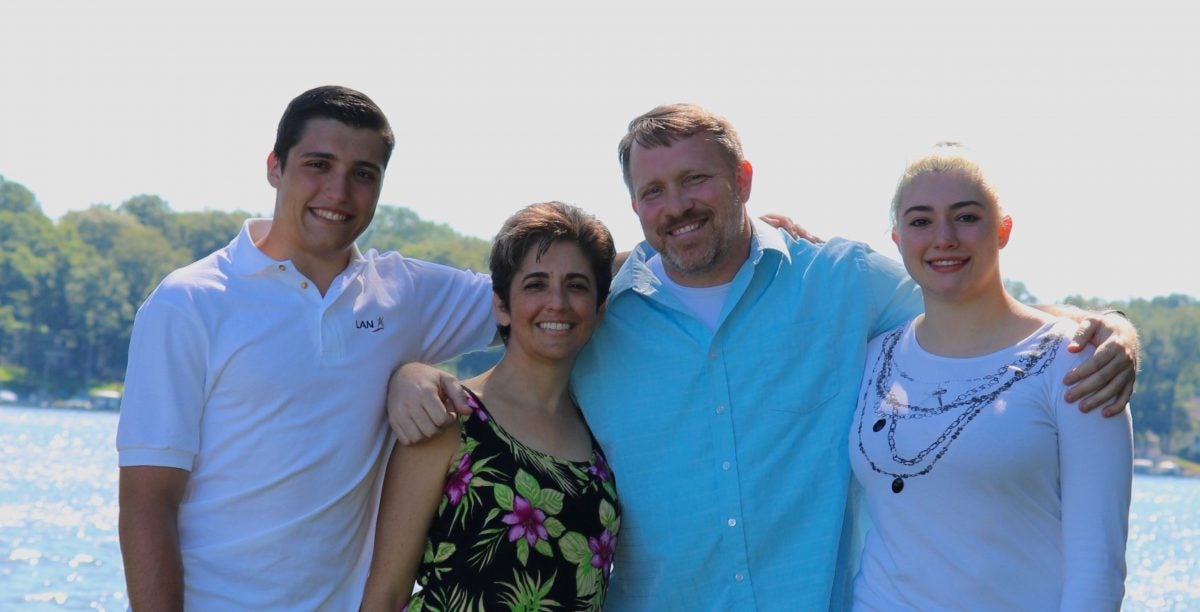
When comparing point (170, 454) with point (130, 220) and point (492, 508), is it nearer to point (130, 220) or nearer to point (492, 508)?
point (492, 508)

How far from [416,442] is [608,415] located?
81cm

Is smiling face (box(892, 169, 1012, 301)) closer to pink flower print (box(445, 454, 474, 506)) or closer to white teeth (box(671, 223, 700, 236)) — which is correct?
white teeth (box(671, 223, 700, 236))

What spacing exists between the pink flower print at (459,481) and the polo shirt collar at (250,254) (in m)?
0.85

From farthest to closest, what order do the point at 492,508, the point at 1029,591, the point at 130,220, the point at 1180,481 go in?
the point at 130,220
the point at 1180,481
the point at 492,508
the point at 1029,591

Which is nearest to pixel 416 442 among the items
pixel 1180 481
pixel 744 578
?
pixel 744 578

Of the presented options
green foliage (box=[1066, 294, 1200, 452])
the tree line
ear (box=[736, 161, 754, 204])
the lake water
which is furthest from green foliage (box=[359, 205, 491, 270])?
ear (box=[736, 161, 754, 204])

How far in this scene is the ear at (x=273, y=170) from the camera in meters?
4.82

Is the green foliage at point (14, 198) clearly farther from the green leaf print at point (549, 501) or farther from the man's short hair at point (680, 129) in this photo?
the green leaf print at point (549, 501)

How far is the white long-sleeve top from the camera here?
13.3 ft

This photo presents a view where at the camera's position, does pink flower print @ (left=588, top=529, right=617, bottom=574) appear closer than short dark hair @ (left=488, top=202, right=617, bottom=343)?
Yes

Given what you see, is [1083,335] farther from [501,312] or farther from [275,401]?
[275,401]

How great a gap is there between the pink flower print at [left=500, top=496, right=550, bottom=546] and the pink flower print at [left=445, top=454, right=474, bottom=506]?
0.55ft

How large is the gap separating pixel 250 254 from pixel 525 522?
4.32ft

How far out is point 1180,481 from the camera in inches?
3622
